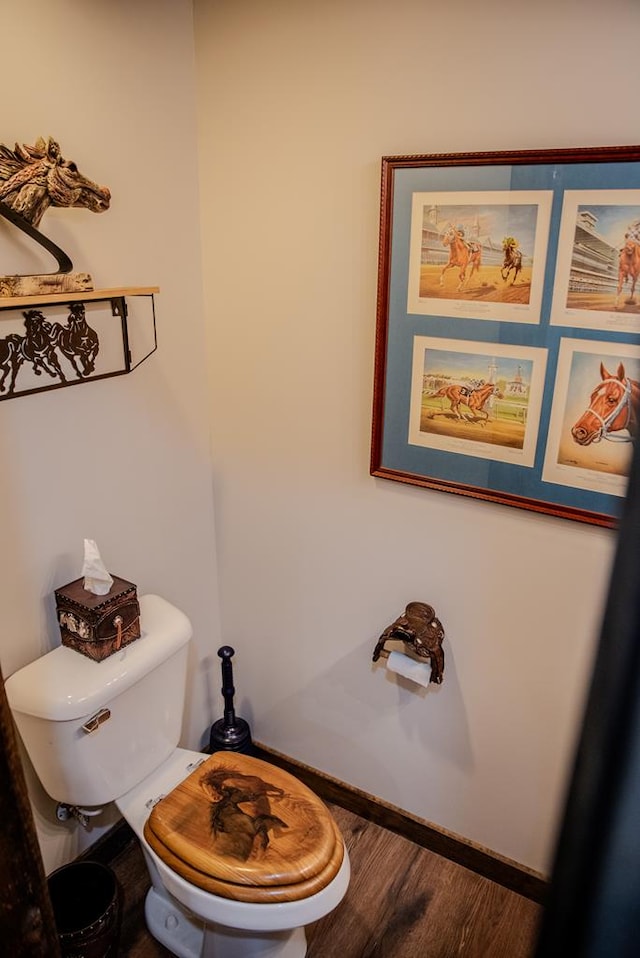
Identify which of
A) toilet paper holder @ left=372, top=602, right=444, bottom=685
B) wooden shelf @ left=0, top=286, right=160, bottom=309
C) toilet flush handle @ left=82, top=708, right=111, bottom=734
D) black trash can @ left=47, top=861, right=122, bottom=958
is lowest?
black trash can @ left=47, top=861, right=122, bottom=958

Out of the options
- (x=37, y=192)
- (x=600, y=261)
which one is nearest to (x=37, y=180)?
(x=37, y=192)

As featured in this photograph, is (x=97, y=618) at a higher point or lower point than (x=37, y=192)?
lower

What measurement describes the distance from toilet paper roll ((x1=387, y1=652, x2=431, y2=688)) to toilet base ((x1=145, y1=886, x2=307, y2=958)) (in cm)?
68

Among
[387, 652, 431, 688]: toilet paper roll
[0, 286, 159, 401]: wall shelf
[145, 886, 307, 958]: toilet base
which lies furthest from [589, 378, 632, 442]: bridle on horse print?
[145, 886, 307, 958]: toilet base

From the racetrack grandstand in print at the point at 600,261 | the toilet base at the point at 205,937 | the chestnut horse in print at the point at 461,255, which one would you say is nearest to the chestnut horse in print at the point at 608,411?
the racetrack grandstand in print at the point at 600,261

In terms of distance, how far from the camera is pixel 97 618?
152 centimetres

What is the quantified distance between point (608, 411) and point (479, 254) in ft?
1.46

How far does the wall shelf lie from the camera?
4.52 ft

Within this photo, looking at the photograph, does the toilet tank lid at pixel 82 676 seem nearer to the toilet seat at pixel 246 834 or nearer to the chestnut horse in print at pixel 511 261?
the toilet seat at pixel 246 834

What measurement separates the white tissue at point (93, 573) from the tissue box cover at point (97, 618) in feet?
0.05

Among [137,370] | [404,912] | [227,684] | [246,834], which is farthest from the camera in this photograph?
[227,684]

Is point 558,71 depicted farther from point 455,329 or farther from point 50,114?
point 50,114

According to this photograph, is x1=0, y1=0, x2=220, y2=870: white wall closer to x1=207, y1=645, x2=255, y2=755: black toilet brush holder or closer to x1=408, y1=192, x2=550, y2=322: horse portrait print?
x1=207, y1=645, x2=255, y2=755: black toilet brush holder

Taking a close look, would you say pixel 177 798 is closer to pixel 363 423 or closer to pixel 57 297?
pixel 363 423
